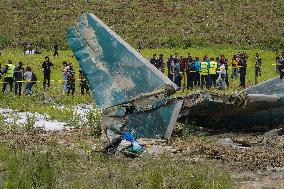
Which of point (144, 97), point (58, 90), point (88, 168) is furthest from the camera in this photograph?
point (58, 90)

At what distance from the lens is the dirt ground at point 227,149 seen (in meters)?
8.57

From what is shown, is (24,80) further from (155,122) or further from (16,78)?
(155,122)

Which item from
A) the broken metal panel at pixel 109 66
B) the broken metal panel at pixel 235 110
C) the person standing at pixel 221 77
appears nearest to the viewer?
the broken metal panel at pixel 109 66

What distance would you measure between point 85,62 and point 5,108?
24.1ft

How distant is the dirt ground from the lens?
8.57m

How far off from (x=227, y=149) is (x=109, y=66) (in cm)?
315

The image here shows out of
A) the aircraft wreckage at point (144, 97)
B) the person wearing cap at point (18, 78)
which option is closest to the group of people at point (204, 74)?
the person wearing cap at point (18, 78)

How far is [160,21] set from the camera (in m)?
51.7

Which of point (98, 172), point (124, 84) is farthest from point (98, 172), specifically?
point (124, 84)

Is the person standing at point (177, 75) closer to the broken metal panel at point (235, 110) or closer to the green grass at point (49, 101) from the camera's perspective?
the green grass at point (49, 101)

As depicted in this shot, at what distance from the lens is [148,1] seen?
5538cm

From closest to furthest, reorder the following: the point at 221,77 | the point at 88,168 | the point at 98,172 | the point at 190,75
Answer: the point at 98,172
the point at 88,168
the point at 190,75
the point at 221,77

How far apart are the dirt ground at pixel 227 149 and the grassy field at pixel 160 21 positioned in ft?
112

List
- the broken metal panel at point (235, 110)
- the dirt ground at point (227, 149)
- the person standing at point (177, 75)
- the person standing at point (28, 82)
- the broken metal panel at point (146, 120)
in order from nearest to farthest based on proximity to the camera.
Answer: the dirt ground at point (227, 149), the broken metal panel at point (146, 120), the broken metal panel at point (235, 110), the person standing at point (28, 82), the person standing at point (177, 75)
